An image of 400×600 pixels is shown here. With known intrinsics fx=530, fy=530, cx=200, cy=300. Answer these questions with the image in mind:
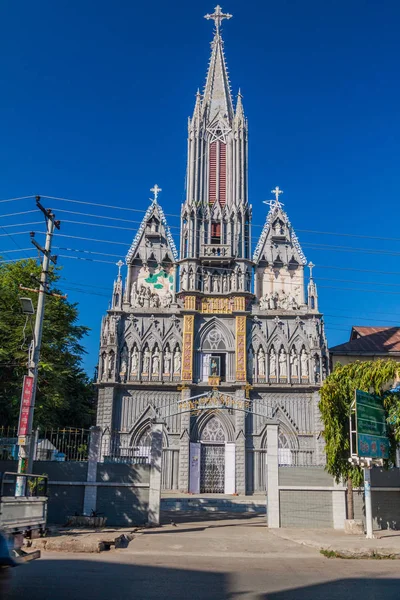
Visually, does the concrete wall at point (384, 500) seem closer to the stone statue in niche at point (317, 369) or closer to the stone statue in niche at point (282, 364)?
the stone statue in niche at point (317, 369)

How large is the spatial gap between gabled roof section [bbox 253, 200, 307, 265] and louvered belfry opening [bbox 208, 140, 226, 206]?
3.27 meters

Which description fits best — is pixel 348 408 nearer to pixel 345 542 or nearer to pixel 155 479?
pixel 345 542

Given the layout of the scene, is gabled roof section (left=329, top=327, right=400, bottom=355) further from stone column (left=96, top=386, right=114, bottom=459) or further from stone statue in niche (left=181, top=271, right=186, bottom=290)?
stone column (left=96, top=386, right=114, bottom=459)

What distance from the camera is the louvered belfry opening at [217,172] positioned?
116 feet

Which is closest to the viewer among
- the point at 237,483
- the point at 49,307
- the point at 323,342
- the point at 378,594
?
the point at 378,594

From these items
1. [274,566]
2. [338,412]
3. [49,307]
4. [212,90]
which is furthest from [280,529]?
[212,90]

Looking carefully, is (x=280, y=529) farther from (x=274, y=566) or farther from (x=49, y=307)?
(x=49, y=307)

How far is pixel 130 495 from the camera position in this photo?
17484mm

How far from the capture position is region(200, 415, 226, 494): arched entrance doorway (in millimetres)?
29172

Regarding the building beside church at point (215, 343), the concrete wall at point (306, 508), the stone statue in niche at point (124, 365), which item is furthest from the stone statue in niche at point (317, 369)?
the concrete wall at point (306, 508)

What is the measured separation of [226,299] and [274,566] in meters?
22.8

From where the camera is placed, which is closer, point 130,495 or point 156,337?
point 130,495

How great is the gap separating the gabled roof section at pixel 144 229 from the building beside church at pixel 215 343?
76 mm

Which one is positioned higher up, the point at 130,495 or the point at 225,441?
the point at 225,441
